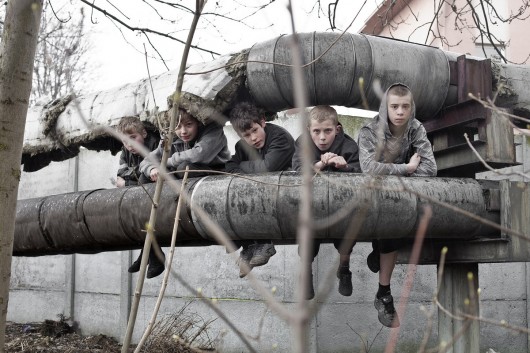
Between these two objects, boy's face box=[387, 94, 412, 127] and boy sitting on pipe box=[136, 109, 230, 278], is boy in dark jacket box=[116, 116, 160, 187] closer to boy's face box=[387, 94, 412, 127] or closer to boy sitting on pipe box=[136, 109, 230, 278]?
boy sitting on pipe box=[136, 109, 230, 278]

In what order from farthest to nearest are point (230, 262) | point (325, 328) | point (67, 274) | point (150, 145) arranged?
point (67, 274), point (230, 262), point (325, 328), point (150, 145)

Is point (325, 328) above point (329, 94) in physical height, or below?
below

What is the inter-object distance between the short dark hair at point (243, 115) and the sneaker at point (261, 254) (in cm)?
60

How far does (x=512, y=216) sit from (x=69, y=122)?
8.56 feet

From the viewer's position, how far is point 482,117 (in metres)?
3.55

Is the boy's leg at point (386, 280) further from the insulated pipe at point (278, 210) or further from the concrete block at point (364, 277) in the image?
the concrete block at point (364, 277)

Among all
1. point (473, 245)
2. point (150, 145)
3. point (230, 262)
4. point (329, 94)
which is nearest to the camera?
point (329, 94)

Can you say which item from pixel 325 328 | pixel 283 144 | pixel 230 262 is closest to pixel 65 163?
pixel 230 262

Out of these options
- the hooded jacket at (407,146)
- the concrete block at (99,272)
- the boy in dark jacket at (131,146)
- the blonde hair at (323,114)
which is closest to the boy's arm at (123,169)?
the boy in dark jacket at (131,146)

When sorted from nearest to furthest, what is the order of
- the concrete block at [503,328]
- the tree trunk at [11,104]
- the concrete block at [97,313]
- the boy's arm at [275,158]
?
the tree trunk at [11,104] < the boy's arm at [275,158] < the concrete block at [503,328] < the concrete block at [97,313]

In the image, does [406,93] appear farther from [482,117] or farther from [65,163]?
[65,163]

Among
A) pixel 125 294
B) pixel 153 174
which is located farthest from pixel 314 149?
pixel 125 294

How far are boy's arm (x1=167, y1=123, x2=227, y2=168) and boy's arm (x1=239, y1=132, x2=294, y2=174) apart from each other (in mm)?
191

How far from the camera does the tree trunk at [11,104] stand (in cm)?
258
